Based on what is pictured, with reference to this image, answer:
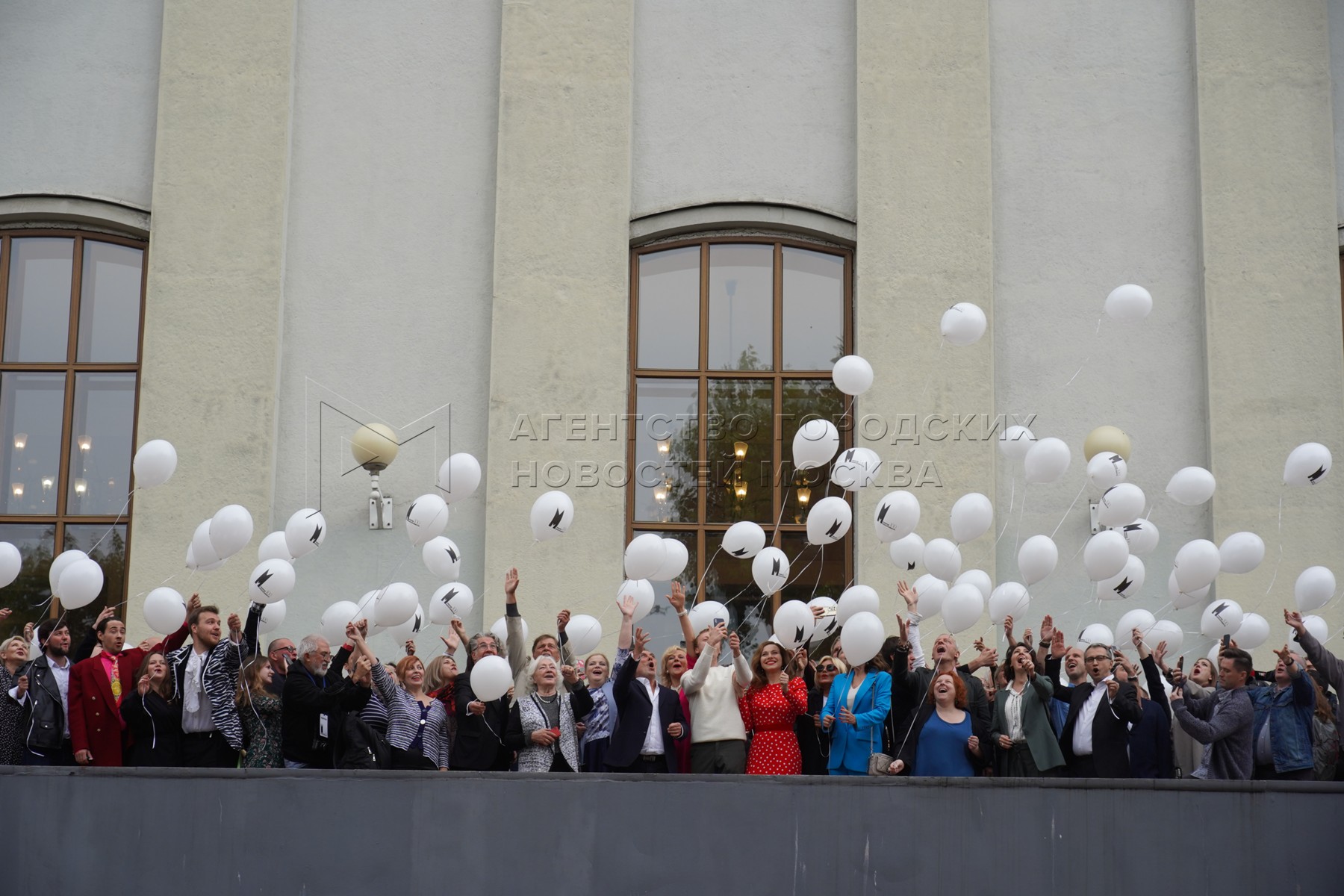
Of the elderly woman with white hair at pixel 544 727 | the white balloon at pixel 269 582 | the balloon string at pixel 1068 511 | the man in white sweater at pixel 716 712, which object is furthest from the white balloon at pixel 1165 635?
the white balloon at pixel 269 582

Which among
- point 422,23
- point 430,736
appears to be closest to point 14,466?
point 422,23

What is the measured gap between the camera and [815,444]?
11.4 m

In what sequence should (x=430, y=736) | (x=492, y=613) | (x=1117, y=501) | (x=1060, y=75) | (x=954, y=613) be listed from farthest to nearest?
(x=1060, y=75) < (x=492, y=613) < (x=1117, y=501) < (x=954, y=613) < (x=430, y=736)

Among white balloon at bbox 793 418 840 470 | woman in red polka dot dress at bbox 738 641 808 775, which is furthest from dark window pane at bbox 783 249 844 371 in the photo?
woman in red polka dot dress at bbox 738 641 808 775

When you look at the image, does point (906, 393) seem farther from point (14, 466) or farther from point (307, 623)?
point (14, 466)

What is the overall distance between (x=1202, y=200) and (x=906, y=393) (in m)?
3.30

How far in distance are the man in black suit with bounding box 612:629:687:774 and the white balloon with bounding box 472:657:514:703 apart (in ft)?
2.53

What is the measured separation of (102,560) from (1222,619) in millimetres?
9555

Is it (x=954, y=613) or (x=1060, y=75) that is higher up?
(x=1060, y=75)

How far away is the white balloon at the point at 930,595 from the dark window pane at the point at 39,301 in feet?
27.4

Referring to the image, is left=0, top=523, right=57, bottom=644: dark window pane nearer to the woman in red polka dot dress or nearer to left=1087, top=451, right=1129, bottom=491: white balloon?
the woman in red polka dot dress

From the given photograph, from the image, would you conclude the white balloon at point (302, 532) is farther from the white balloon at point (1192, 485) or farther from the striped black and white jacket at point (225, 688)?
the white balloon at point (1192, 485)

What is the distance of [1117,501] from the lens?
1118 cm

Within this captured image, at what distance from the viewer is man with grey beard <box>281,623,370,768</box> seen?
29.8 feet
